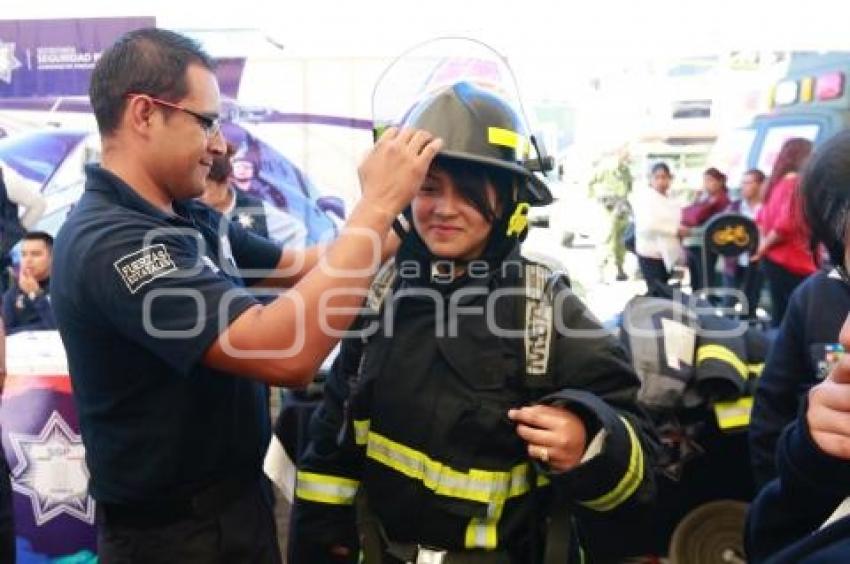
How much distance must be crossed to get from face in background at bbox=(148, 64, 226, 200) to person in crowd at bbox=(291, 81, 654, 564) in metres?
0.54

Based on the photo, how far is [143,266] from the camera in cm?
158

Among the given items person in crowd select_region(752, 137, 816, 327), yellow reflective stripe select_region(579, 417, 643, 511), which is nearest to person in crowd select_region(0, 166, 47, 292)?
yellow reflective stripe select_region(579, 417, 643, 511)

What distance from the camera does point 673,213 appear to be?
324 inches

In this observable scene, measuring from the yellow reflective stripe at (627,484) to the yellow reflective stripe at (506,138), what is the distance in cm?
68

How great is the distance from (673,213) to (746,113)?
2756mm

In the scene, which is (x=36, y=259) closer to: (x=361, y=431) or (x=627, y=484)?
(x=361, y=431)

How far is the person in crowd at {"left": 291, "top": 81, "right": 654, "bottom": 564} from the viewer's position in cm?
152

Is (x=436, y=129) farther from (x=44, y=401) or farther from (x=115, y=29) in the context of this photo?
(x=115, y=29)

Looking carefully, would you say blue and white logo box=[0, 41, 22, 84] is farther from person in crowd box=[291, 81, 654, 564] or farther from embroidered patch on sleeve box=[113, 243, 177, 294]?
person in crowd box=[291, 81, 654, 564]

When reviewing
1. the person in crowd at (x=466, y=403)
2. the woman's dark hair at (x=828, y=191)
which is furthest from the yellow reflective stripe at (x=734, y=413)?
the person in crowd at (x=466, y=403)

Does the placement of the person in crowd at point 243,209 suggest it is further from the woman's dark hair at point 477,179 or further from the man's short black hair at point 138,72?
the woman's dark hair at point 477,179

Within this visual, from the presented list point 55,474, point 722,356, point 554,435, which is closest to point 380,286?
point 554,435

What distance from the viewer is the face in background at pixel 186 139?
1.77 metres

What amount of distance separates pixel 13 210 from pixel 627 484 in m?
5.07
